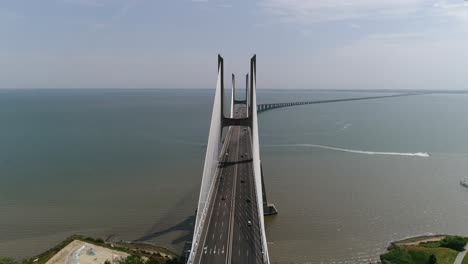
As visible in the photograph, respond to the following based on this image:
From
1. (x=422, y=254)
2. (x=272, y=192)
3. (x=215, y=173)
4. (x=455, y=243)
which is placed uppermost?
(x=215, y=173)

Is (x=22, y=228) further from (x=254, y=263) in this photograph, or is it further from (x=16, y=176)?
(x=254, y=263)

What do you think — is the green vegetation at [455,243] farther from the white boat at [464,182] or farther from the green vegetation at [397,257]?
the white boat at [464,182]

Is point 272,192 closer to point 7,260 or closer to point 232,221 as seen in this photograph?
point 232,221

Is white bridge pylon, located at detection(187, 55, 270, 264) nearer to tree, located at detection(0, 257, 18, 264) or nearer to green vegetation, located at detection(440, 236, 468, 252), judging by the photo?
tree, located at detection(0, 257, 18, 264)

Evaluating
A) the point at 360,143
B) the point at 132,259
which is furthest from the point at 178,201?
the point at 360,143

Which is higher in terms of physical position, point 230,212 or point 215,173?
point 215,173

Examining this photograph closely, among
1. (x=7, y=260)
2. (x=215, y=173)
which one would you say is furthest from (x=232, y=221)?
(x=7, y=260)

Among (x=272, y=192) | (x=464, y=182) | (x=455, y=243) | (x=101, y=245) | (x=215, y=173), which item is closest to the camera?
(x=455, y=243)

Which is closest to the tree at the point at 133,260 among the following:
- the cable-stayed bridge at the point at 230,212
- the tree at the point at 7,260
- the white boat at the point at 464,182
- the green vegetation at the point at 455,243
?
the cable-stayed bridge at the point at 230,212
